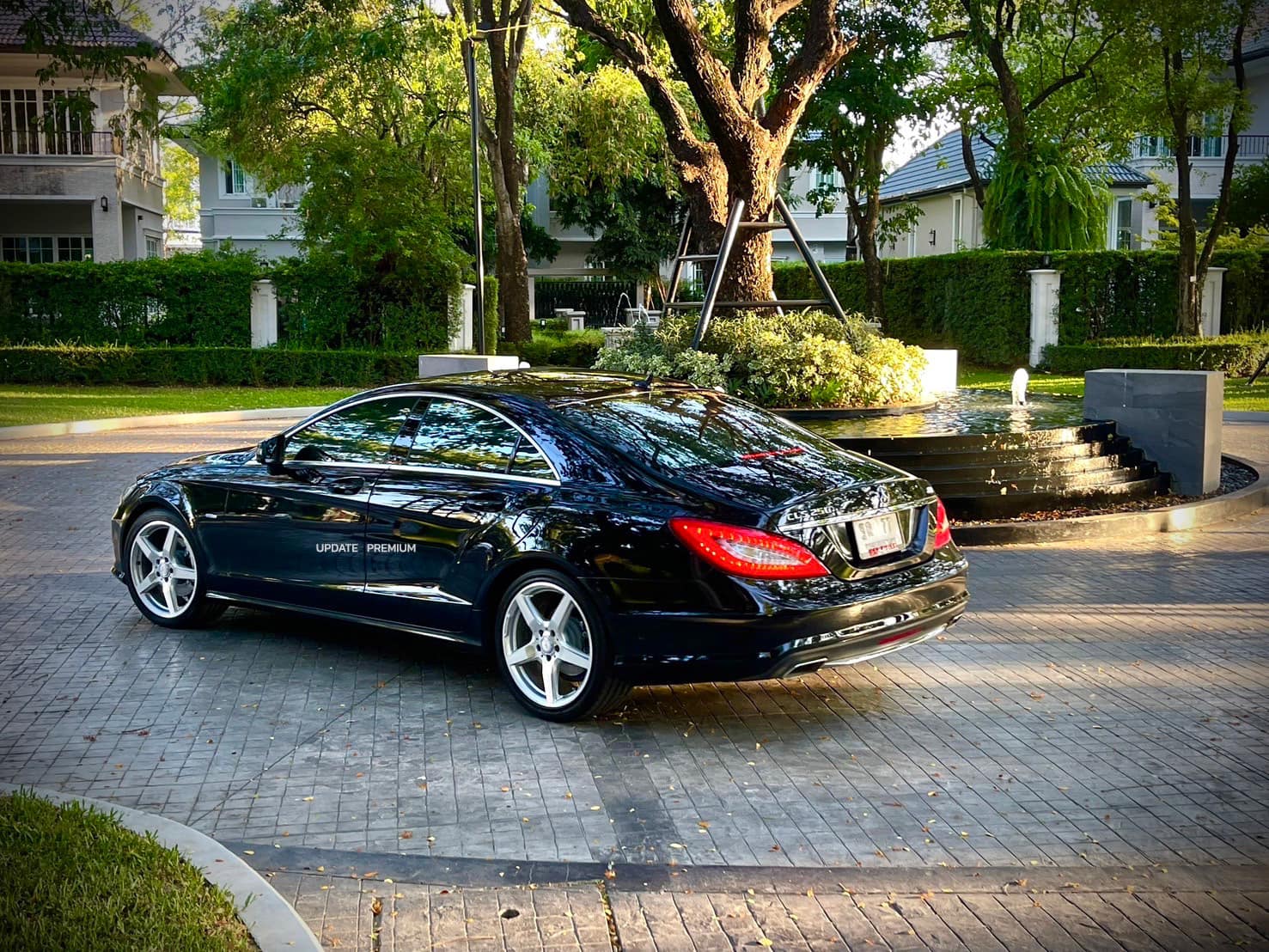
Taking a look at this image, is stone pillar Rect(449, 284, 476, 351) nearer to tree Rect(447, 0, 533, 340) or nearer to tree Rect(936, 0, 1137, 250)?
tree Rect(447, 0, 533, 340)

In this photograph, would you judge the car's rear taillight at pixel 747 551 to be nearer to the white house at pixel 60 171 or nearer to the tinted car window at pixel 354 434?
the tinted car window at pixel 354 434

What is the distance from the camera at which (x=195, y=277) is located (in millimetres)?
31281

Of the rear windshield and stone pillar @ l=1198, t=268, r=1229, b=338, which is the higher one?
stone pillar @ l=1198, t=268, r=1229, b=338

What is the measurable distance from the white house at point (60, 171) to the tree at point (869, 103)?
17881 mm

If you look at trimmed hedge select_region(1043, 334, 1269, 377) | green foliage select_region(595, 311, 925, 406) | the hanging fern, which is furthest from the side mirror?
the hanging fern

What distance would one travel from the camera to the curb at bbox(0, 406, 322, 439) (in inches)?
801

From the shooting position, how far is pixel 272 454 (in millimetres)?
7723

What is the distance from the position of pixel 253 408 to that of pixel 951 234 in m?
31.8

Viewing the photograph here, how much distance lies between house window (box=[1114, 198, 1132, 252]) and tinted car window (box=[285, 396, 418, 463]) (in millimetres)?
46076

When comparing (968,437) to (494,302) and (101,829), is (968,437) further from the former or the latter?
(494,302)

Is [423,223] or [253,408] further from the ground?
[423,223]

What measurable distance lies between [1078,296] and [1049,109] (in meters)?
11.2

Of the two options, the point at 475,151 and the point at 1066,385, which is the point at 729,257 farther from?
the point at 475,151

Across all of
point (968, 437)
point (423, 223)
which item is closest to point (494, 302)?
point (423, 223)
